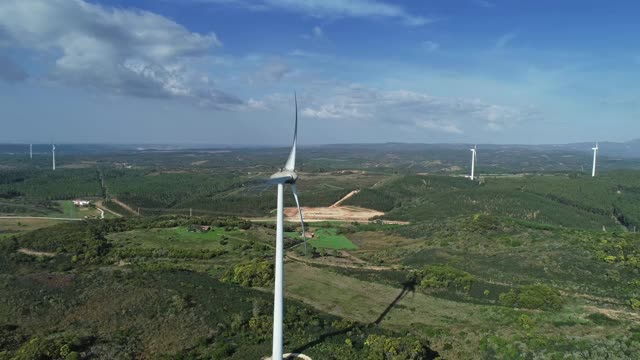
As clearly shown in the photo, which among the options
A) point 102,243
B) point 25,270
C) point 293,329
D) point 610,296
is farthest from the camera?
point 102,243

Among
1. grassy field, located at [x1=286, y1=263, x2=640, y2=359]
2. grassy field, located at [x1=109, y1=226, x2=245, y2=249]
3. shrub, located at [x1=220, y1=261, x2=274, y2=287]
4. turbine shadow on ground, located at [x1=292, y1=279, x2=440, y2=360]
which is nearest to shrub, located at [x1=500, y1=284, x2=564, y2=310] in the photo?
grassy field, located at [x1=286, y1=263, x2=640, y2=359]

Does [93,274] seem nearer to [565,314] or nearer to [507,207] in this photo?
[565,314]

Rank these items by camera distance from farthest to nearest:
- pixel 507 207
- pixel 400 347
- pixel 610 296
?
pixel 507 207 → pixel 610 296 → pixel 400 347

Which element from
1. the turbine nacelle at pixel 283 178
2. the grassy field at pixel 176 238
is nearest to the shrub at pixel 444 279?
the turbine nacelle at pixel 283 178

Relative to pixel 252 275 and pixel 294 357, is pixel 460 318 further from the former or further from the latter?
pixel 252 275

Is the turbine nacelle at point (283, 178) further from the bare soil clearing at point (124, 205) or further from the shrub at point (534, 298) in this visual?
the bare soil clearing at point (124, 205)

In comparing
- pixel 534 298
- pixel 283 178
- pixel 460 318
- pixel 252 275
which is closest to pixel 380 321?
pixel 460 318

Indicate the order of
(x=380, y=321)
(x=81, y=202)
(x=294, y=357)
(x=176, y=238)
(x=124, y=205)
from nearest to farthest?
(x=294, y=357) → (x=380, y=321) → (x=176, y=238) → (x=124, y=205) → (x=81, y=202)

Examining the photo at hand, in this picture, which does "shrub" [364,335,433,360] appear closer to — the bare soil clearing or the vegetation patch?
the vegetation patch

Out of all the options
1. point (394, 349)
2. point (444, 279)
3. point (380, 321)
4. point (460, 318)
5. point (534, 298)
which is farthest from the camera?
point (444, 279)

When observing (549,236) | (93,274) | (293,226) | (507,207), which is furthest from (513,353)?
(507,207)

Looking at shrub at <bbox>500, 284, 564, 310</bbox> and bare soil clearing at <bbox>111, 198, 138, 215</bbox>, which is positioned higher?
shrub at <bbox>500, 284, 564, 310</bbox>
